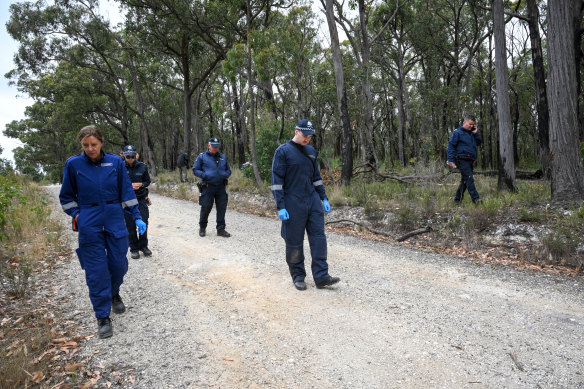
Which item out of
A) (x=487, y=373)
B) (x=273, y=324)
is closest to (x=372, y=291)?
(x=273, y=324)

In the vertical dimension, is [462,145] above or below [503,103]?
below

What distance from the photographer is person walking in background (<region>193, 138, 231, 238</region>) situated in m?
8.04

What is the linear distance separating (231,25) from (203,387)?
1901cm

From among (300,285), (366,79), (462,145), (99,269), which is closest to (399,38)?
(366,79)

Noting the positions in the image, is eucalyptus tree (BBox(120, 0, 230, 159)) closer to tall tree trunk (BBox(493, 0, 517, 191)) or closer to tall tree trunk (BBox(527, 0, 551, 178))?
tall tree trunk (BBox(493, 0, 517, 191))

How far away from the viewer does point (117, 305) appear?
4.30m

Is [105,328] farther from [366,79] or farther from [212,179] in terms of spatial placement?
[366,79]

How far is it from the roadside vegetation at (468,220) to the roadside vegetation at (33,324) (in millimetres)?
5842

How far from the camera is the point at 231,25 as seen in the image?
1870cm

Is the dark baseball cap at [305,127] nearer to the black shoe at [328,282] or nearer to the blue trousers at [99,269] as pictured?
the black shoe at [328,282]

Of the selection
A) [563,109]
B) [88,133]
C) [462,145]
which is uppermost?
[563,109]

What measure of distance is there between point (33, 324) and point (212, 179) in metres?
4.49

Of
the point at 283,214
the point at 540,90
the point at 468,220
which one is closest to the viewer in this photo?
the point at 283,214

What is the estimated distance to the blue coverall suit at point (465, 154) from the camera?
833 cm
